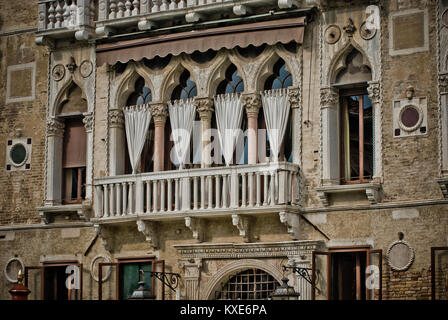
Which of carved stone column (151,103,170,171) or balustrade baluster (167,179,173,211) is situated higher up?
carved stone column (151,103,170,171)

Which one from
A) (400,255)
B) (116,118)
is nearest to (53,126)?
(116,118)

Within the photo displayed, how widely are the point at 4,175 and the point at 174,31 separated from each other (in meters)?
5.17

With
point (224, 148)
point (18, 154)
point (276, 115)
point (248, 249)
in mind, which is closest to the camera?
point (248, 249)

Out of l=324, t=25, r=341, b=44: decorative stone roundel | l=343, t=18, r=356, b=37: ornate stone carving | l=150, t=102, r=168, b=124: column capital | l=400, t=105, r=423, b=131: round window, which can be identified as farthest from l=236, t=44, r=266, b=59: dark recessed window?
l=400, t=105, r=423, b=131: round window

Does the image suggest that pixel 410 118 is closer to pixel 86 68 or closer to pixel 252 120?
pixel 252 120

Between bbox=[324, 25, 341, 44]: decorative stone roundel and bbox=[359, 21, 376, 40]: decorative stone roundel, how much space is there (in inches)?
18.7

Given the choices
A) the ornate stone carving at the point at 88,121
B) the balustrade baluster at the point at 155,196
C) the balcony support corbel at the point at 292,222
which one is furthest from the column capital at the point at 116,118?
the balcony support corbel at the point at 292,222

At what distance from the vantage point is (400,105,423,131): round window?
20.4 meters

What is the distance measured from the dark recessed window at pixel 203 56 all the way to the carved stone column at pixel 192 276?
4.00 metres

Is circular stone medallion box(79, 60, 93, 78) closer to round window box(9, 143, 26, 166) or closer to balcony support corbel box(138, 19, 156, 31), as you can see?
balcony support corbel box(138, 19, 156, 31)

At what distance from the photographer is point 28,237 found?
24578 millimetres

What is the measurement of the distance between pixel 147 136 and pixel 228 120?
6.86 feet

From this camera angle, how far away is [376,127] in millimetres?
20891
